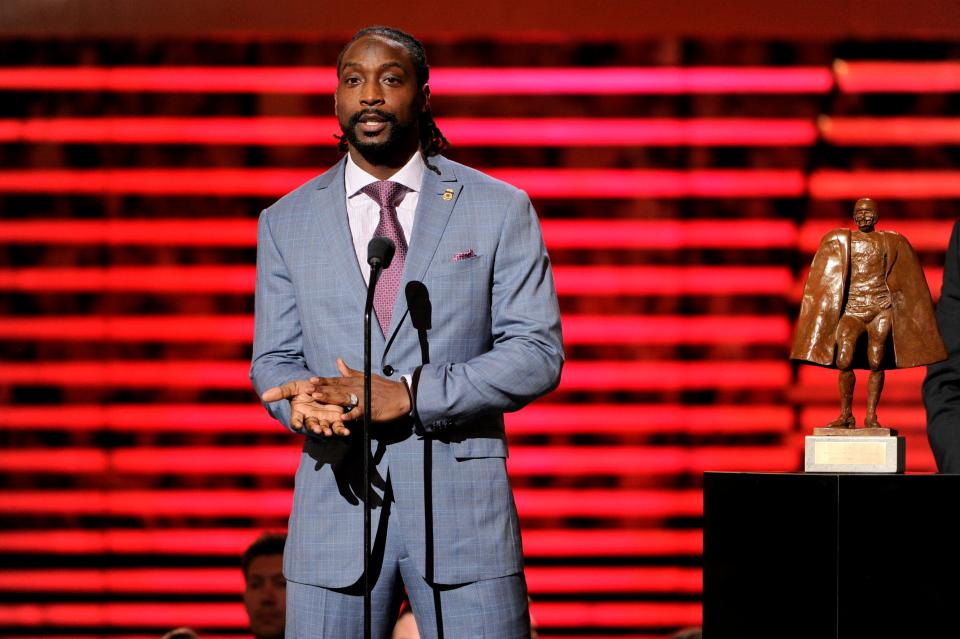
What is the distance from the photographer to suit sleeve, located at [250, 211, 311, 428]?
231cm

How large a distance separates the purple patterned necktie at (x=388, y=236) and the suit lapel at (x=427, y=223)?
3 centimetres

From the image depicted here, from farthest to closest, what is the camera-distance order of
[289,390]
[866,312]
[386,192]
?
[866,312] → [386,192] → [289,390]

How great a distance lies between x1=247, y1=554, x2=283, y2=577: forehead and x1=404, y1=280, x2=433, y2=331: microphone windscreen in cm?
228

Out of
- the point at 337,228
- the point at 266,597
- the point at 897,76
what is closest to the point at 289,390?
the point at 337,228

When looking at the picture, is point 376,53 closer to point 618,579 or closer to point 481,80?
point 481,80

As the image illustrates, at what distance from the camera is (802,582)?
2.42 m

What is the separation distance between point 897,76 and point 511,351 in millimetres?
3218

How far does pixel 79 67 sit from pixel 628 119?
7.07 ft

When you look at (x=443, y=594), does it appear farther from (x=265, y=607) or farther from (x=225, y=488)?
(x=225, y=488)

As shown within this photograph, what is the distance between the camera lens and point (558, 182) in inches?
191

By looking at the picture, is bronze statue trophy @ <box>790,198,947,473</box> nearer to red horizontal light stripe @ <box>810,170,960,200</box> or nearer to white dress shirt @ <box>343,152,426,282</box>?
white dress shirt @ <box>343,152,426,282</box>

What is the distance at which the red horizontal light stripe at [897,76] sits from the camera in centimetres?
480

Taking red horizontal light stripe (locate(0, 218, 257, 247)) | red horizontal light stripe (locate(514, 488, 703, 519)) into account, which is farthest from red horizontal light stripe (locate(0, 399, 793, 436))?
red horizontal light stripe (locate(0, 218, 257, 247))

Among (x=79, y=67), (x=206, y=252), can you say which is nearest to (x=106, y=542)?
(x=206, y=252)
